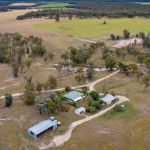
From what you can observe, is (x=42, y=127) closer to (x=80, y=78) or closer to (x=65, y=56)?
(x=80, y=78)

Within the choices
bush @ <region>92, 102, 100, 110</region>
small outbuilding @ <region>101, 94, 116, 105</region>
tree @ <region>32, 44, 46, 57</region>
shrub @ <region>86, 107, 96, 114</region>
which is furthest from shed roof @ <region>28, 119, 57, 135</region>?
tree @ <region>32, 44, 46, 57</region>

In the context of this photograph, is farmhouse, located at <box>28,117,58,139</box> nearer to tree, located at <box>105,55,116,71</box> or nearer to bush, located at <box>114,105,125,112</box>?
bush, located at <box>114,105,125,112</box>

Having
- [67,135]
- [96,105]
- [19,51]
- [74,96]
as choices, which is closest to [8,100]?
[74,96]

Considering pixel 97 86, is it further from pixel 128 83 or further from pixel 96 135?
pixel 96 135

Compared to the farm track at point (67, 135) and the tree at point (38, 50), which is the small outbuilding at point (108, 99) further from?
the tree at point (38, 50)

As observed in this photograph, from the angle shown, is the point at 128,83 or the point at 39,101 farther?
the point at 128,83

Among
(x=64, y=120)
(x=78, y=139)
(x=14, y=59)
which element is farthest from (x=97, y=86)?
(x=14, y=59)

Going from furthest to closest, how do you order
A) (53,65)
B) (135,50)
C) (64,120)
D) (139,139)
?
(135,50), (53,65), (64,120), (139,139)
